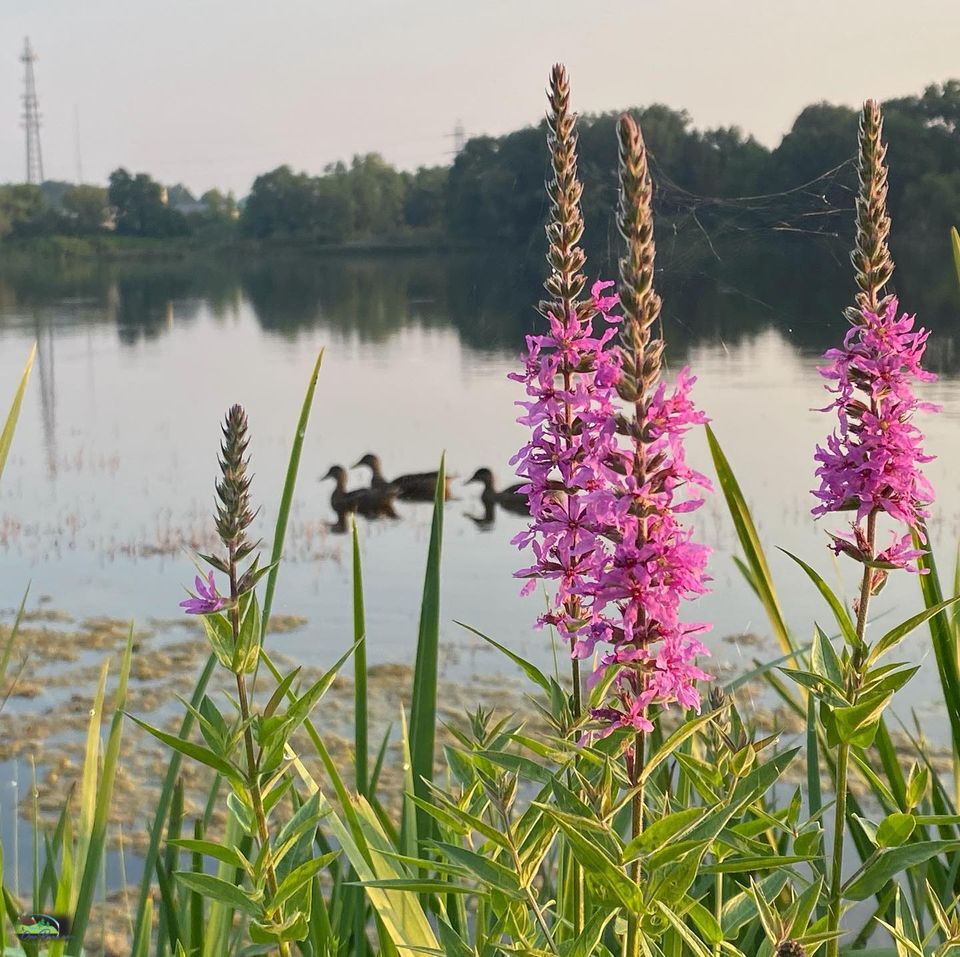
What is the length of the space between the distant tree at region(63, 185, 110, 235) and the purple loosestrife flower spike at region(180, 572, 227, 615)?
107988 millimetres

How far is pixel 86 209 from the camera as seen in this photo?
103125 mm

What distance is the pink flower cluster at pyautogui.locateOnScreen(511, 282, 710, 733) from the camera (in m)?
1.52

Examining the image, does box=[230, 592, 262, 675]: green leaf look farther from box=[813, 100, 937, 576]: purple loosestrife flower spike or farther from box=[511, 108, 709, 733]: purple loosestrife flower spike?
box=[813, 100, 937, 576]: purple loosestrife flower spike

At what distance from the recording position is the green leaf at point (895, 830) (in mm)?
1650

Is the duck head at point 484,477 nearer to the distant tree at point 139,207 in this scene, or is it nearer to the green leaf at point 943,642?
the green leaf at point 943,642

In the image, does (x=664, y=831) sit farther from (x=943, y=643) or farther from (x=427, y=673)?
(x=943, y=643)

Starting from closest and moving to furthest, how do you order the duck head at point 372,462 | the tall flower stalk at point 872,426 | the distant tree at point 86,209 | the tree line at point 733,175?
the tall flower stalk at point 872,426, the tree line at point 733,175, the duck head at point 372,462, the distant tree at point 86,209

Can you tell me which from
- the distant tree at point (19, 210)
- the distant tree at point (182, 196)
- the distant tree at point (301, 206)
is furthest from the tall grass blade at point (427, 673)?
the distant tree at point (182, 196)

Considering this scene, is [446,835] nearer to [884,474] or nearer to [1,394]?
[884,474]

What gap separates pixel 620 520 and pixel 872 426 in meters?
0.48

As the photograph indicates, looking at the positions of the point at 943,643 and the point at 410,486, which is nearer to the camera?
the point at 943,643

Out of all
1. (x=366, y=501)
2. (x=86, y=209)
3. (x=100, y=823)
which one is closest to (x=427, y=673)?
(x=100, y=823)

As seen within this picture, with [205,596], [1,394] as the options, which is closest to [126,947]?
[205,596]

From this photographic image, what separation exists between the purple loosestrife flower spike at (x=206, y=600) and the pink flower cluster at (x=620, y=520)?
1.53 feet
